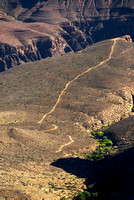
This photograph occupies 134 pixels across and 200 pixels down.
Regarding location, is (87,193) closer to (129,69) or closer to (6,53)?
(129,69)

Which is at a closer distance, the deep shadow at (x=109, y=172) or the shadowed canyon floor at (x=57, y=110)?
the deep shadow at (x=109, y=172)

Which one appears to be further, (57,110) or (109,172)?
(57,110)

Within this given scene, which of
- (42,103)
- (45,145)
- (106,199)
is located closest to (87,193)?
(106,199)

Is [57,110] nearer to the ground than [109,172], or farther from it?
nearer to the ground

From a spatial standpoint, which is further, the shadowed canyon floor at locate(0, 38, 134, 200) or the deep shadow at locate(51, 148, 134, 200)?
the shadowed canyon floor at locate(0, 38, 134, 200)
